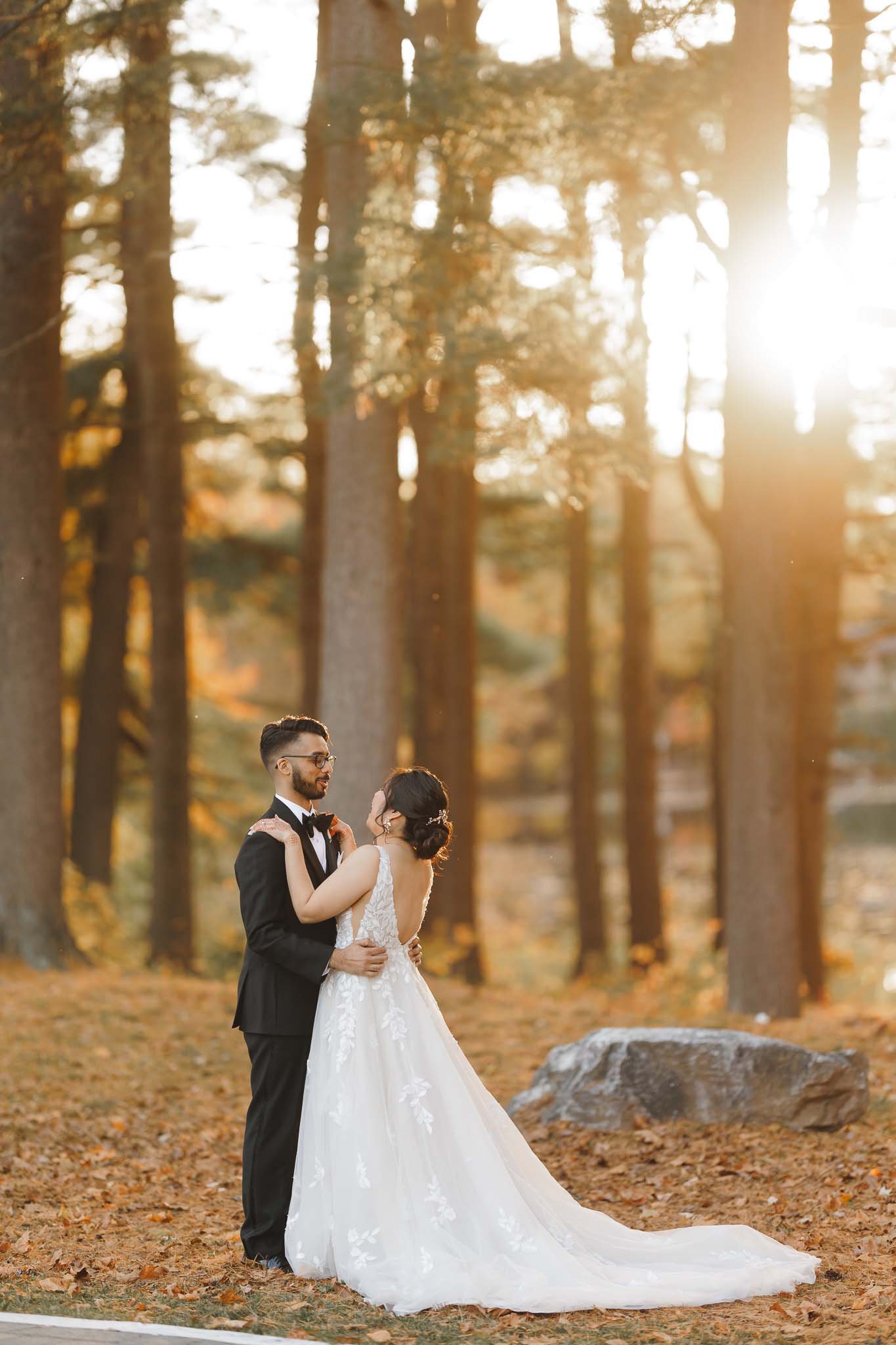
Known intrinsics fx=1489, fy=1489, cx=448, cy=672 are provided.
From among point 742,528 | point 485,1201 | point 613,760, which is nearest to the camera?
point 485,1201

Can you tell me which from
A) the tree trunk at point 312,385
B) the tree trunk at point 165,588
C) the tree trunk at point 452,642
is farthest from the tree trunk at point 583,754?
the tree trunk at point 165,588

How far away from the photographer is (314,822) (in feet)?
20.2

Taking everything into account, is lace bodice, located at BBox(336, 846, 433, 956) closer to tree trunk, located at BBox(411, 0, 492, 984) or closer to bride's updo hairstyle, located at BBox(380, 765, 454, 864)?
bride's updo hairstyle, located at BBox(380, 765, 454, 864)

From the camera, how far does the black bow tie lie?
6160 millimetres

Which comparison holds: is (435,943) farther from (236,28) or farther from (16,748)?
(236,28)

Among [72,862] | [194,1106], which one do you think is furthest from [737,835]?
[72,862]

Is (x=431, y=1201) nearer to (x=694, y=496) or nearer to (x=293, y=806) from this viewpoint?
(x=293, y=806)

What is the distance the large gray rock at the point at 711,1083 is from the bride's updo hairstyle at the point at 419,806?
323cm

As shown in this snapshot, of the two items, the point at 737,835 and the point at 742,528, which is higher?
the point at 742,528

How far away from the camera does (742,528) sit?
11.2 m

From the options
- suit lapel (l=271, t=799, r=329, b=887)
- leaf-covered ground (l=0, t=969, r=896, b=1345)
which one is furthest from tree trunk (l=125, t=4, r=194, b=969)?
suit lapel (l=271, t=799, r=329, b=887)

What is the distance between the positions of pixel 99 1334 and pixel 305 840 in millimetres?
1980

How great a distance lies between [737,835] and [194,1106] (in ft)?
14.9

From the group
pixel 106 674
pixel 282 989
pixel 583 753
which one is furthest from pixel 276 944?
pixel 583 753
